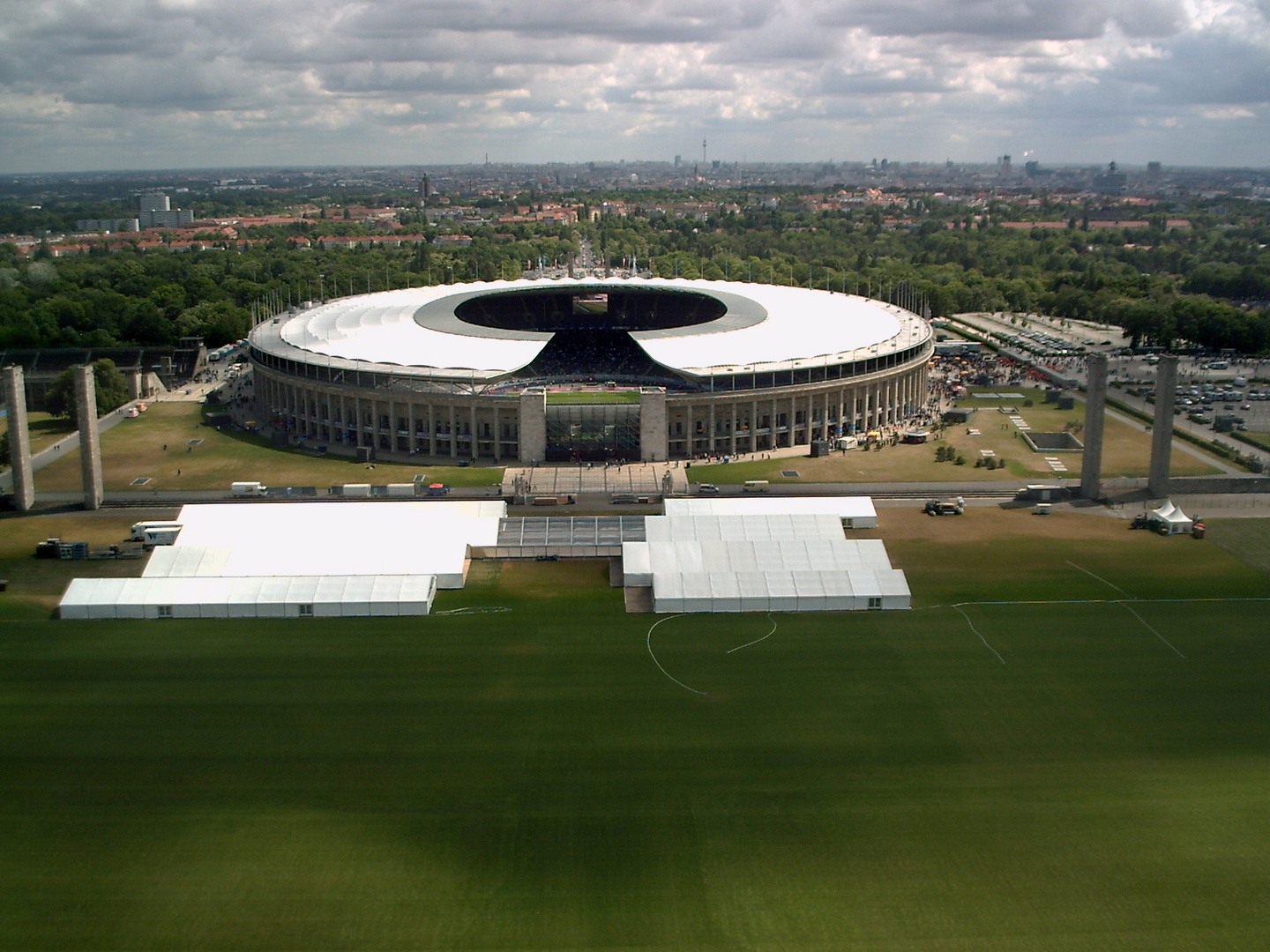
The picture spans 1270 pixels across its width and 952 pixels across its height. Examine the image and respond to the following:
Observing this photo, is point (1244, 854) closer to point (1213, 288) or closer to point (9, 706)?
point (9, 706)

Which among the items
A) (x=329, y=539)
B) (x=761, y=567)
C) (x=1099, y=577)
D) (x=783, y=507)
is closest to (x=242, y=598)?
(x=329, y=539)

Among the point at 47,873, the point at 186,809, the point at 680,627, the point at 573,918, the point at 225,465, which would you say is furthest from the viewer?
the point at 225,465

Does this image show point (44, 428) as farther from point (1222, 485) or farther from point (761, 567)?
point (1222, 485)

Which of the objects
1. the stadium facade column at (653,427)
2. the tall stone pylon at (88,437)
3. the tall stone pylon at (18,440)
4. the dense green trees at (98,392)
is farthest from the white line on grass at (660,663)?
the dense green trees at (98,392)

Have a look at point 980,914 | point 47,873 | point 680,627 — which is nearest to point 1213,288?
point 680,627

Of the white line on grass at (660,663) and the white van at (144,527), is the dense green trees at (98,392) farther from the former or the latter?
the white line on grass at (660,663)

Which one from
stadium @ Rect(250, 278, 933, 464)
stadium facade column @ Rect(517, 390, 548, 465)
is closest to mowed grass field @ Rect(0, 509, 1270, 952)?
stadium facade column @ Rect(517, 390, 548, 465)

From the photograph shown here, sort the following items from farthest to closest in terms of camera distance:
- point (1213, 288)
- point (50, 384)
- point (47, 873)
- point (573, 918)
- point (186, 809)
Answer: point (1213, 288)
point (50, 384)
point (186, 809)
point (47, 873)
point (573, 918)
